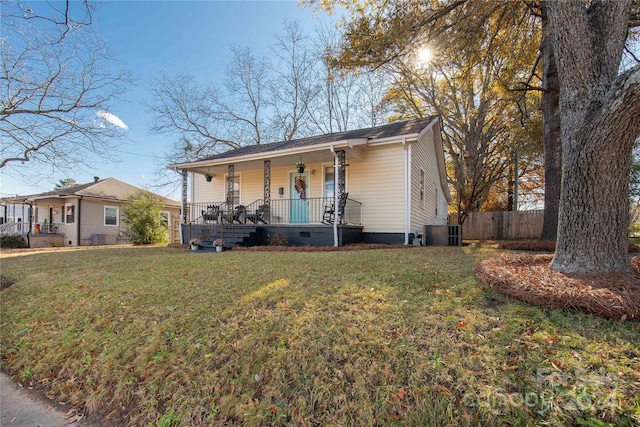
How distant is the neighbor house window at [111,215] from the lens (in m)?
18.8

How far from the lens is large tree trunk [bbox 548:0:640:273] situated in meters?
2.88

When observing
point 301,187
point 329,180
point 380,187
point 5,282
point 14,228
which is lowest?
point 5,282

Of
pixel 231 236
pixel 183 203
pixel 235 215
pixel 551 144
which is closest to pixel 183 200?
pixel 183 203

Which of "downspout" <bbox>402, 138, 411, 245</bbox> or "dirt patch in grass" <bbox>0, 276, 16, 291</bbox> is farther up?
"downspout" <bbox>402, 138, 411, 245</bbox>

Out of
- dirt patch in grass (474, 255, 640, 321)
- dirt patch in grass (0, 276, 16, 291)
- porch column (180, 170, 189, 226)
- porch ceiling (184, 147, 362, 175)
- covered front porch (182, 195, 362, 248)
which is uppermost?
porch ceiling (184, 147, 362, 175)

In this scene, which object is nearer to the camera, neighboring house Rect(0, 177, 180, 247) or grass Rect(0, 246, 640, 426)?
grass Rect(0, 246, 640, 426)

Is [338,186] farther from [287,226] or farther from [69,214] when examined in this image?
[69,214]

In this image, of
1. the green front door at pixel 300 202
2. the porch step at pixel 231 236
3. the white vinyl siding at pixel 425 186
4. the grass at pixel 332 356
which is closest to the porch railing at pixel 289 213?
the green front door at pixel 300 202

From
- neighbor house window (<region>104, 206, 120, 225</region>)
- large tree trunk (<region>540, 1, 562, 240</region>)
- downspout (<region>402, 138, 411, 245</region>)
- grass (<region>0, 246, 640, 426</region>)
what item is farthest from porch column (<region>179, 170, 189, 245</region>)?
large tree trunk (<region>540, 1, 562, 240</region>)

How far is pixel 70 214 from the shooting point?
58.4 feet

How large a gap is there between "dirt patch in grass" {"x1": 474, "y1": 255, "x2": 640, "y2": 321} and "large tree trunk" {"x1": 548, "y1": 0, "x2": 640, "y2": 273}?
294 mm

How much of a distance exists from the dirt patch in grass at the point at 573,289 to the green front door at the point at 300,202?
8.12 meters

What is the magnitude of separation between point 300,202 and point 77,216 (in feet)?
49.4

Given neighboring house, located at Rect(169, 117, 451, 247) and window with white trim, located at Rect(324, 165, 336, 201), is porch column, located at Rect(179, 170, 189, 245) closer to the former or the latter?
neighboring house, located at Rect(169, 117, 451, 247)
